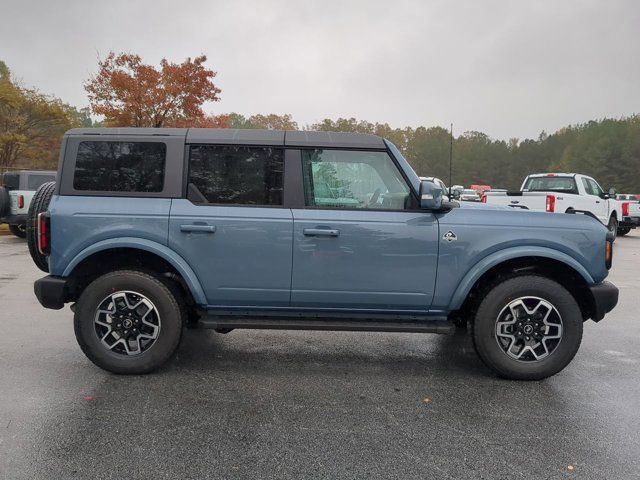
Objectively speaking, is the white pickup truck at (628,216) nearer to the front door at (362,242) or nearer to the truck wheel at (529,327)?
the truck wheel at (529,327)

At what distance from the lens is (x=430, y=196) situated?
402 cm

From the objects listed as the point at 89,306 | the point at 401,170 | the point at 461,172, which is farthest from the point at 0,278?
the point at 461,172

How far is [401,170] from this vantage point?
13.9ft

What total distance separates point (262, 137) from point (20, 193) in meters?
11.3

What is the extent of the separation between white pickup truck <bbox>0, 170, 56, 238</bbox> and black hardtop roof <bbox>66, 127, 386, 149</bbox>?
10.0 meters

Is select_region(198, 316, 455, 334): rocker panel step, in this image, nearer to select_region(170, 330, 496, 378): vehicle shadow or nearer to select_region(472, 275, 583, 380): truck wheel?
select_region(472, 275, 583, 380): truck wheel

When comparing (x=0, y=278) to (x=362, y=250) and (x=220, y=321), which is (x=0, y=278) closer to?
(x=220, y=321)

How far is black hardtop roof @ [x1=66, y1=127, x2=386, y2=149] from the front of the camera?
4273 mm

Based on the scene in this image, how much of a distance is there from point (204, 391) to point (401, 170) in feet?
7.50

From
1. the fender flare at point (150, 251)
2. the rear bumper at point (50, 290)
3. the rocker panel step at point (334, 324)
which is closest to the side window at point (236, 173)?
the fender flare at point (150, 251)

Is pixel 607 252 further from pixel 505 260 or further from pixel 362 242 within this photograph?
pixel 362 242

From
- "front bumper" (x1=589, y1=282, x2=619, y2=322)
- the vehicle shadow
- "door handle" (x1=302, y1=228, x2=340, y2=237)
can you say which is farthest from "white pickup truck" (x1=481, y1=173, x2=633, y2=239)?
"door handle" (x1=302, y1=228, x2=340, y2=237)

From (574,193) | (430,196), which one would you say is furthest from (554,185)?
(430,196)

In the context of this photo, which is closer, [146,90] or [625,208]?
[625,208]
